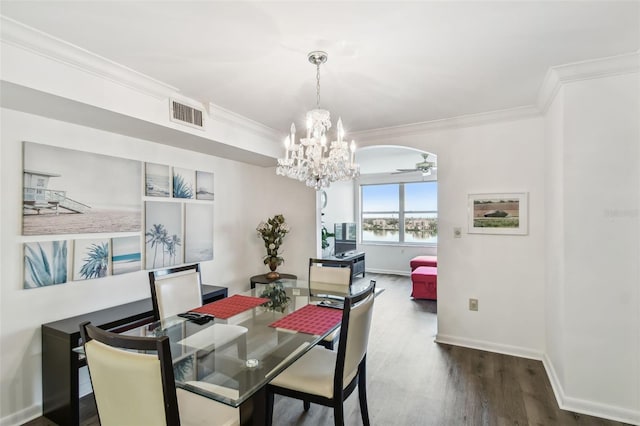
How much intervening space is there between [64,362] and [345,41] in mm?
2824

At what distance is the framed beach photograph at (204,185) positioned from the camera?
366cm

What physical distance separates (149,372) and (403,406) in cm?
197

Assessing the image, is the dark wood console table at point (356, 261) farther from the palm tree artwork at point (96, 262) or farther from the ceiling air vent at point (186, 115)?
the palm tree artwork at point (96, 262)

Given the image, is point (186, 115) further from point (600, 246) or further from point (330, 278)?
point (600, 246)

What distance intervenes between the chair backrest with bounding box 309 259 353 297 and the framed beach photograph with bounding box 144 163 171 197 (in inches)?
66.1

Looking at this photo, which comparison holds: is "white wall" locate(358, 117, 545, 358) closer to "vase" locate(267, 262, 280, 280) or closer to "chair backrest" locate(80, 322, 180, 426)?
"vase" locate(267, 262, 280, 280)

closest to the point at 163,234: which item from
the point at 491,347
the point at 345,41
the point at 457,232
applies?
the point at 345,41

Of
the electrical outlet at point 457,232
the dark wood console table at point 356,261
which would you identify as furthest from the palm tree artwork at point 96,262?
the dark wood console table at point 356,261

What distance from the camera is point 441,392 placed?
2.62 m

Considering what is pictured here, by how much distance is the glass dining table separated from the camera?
1419mm

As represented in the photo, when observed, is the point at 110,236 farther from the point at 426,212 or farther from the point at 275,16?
the point at 426,212

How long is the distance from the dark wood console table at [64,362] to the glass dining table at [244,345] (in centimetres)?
54

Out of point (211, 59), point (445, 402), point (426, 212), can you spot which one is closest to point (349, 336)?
point (445, 402)

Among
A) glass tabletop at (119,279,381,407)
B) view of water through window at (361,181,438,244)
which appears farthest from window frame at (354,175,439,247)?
glass tabletop at (119,279,381,407)
